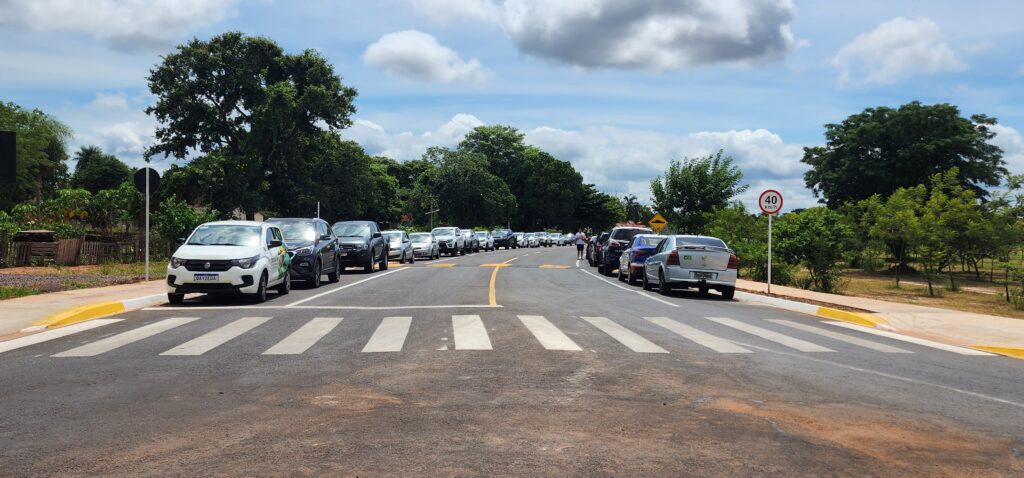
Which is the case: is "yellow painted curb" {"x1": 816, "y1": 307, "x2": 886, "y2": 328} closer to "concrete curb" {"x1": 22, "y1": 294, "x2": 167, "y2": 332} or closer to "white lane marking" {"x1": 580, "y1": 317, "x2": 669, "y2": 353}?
"white lane marking" {"x1": 580, "y1": 317, "x2": 669, "y2": 353}

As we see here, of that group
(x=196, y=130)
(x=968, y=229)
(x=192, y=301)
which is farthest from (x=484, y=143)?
(x=192, y=301)

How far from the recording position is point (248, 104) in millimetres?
52906

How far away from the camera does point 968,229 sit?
31.8 m

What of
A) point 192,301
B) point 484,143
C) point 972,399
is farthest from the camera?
point 484,143

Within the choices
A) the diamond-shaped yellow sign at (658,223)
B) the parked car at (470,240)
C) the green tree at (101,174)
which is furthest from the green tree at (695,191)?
the green tree at (101,174)

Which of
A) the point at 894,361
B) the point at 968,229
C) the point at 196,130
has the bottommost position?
the point at 894,361

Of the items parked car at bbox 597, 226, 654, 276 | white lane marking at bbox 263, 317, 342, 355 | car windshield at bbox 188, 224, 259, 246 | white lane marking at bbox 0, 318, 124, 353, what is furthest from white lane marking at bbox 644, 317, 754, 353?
parked car at bbox 597, 226, 654, 276

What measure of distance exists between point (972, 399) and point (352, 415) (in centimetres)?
563

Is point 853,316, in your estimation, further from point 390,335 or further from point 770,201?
point 390,335

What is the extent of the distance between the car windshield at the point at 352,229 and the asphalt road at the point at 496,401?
51.7 feet

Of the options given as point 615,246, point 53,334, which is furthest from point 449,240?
point 53,334

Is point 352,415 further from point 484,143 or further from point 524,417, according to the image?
point 484,143

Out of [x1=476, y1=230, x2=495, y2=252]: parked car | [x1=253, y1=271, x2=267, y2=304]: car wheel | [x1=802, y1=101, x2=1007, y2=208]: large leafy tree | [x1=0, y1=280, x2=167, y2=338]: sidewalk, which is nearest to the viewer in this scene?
[x1=0, y1=280, x2=167, y2=338]: sidewalk

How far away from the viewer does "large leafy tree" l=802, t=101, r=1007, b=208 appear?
4688cm
